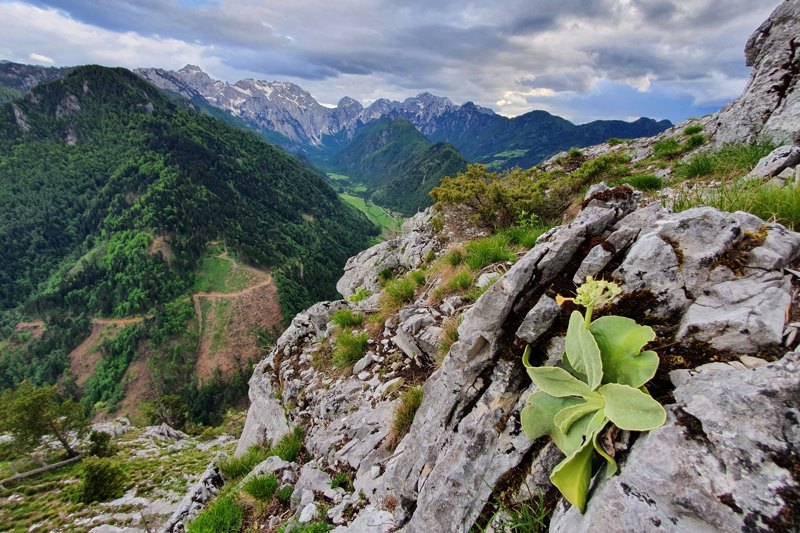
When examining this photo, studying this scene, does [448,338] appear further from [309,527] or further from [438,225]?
[438,225]

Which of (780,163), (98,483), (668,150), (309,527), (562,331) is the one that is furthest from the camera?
(98,483)

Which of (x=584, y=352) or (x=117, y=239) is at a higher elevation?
(x=584, y=352)

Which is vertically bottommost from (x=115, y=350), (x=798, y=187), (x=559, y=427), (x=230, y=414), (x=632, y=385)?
(x=115, y=350)

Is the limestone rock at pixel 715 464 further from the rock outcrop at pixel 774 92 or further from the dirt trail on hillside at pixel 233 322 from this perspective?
the dirt trail on hillside at pixel 233 322

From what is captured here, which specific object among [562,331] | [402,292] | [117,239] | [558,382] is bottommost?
[117,239]

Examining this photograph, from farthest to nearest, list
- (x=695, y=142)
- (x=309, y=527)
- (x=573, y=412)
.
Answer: (x=695, y=142) → (x=309, y=527) → (x=573, y=412)

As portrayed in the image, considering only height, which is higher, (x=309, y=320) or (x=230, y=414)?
(x=309, y=320)

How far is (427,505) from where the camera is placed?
4.19 metres

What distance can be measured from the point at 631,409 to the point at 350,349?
836cm

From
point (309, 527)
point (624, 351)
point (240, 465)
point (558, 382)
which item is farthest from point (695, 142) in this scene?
point (240, 465)

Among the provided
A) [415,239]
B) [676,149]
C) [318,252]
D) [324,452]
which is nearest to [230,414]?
[415,239]

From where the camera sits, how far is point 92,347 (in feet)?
403

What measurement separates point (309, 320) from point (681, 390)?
497 inches

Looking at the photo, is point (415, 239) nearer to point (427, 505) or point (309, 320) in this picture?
point (309, 320)
